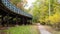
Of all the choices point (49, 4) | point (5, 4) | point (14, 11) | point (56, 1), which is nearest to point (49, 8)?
point (49, 4)

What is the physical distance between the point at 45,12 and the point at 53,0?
5921mm

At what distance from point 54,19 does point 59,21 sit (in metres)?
1.47

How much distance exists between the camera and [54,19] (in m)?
34.5

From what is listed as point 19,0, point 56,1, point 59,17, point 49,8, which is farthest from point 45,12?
point 59,17

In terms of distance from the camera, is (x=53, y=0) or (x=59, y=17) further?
(x=53, y=0)

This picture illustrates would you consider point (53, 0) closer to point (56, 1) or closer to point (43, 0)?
point (56, 1)

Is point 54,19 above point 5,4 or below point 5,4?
below

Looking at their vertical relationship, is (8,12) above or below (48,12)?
above

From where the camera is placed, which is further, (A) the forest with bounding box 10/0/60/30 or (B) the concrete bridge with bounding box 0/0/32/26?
(A) the forest with bounding box 10/0/60/30

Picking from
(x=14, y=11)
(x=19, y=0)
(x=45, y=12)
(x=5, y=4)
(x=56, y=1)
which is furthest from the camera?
(x=19, y=0)

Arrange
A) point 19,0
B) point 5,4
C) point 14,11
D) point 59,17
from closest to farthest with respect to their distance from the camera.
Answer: point 5,4, point 59,17, point 14,11, point 19,0

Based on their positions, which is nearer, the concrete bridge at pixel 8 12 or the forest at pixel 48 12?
the concrete bridge at pixel 8 12

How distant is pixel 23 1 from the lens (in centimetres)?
6838

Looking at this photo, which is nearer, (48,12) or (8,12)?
(8,12)
